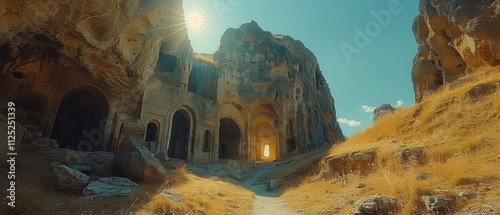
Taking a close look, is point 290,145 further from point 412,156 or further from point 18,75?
point 18,75

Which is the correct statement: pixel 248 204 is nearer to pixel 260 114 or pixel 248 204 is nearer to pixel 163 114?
pixel 163 114

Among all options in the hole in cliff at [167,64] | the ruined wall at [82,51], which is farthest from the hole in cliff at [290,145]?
the ruined wall at [82,51]

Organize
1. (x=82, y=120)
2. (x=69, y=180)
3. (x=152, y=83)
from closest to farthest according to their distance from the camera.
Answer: (x=69, y=180) → (x=82, y=120) → (x=152, y=83)

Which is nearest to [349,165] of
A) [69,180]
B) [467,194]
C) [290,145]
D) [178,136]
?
[467,194]

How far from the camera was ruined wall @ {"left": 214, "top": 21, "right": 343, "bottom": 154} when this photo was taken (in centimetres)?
2736

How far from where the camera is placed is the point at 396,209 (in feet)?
15.2

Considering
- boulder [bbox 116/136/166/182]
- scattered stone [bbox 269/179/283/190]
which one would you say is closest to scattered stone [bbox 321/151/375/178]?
scattered stone [bbox 269/179/283/190]

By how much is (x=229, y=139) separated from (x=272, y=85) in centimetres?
758

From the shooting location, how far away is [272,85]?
1116 inches

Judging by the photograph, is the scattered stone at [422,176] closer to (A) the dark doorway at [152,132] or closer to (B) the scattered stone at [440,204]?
(B) the scattered stone at [440,204]

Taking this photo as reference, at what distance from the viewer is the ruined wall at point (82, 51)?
10.0m

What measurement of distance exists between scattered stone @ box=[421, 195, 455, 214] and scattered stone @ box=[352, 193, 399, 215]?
55 centimetres

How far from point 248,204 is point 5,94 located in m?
13.6

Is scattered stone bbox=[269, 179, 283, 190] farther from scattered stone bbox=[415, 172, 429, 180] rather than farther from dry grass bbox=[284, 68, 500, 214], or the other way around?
scattered stone bbox=[415, 172, 429, 180]
